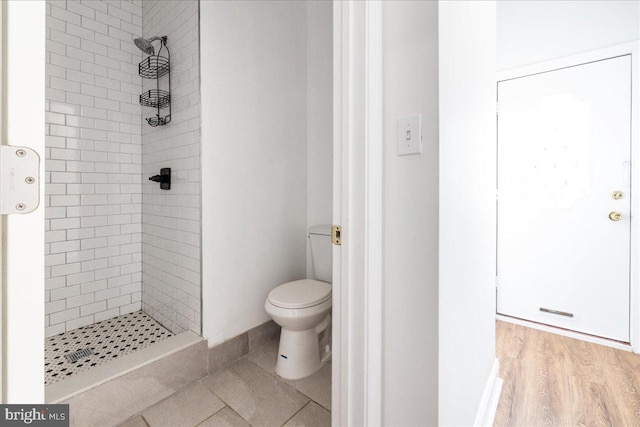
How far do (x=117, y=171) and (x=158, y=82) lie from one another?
698mm

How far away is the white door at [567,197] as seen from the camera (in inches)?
82.8

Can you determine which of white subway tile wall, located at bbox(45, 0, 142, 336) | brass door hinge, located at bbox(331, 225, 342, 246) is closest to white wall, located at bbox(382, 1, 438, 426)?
brass door hinge, located at bbox(331, 225, 342, 246)

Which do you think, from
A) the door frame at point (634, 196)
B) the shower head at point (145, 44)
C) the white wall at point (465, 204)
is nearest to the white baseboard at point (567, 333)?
the door frame at point (634, 196)

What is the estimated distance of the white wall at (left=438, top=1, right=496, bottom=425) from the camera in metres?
0.87

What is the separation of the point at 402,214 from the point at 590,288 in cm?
226

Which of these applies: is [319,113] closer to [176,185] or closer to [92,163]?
[176,185]

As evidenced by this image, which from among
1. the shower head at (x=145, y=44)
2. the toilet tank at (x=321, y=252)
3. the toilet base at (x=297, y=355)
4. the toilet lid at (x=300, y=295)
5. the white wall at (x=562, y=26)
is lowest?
the toilet base at (x=297, y=355)

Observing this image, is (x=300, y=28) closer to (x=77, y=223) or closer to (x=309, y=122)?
(x=309, y=122)

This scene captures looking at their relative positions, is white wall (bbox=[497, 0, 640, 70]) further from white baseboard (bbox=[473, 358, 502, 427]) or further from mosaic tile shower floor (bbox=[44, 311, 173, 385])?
mosaic tile shower floor (bbox=[44, 311, 173, 385])

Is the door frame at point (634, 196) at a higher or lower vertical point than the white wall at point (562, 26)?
lower

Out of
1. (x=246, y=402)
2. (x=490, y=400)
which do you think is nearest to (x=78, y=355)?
(x=246, y=402)

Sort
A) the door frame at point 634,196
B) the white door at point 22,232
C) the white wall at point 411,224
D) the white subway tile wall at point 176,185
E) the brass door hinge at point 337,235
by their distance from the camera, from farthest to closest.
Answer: the door frame at point 634,196 < the white subway tile wall at point 176,185 < the brass door hinge at point 337,235 < the white wall at point 411,224 < the white door at point 22,232

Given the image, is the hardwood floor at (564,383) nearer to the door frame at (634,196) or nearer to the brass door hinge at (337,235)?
the door frame at (634,196)

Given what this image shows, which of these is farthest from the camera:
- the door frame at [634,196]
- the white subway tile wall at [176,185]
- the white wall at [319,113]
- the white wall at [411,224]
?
the white wall at [319,113]
